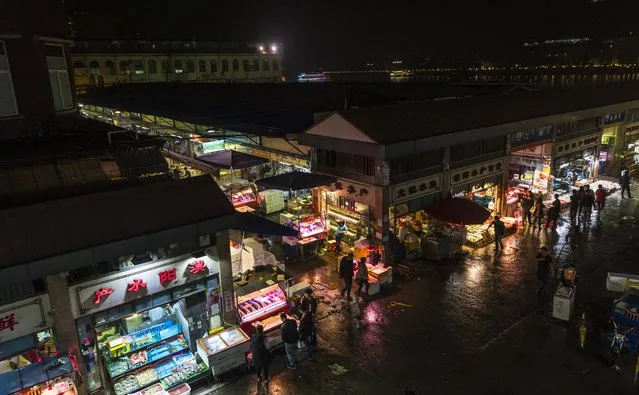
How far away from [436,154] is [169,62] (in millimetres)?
68333

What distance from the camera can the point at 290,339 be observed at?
12.1 metres

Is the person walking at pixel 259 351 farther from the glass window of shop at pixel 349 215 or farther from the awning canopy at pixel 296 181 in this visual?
the glass window of shop at pixel 349 215

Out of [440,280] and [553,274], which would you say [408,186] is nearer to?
[440,280]

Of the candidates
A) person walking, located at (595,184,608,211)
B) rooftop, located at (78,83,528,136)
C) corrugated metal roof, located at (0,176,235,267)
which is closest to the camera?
corrugated metal roof, located at (0,176,235,267)

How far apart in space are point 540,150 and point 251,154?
54.4 ft

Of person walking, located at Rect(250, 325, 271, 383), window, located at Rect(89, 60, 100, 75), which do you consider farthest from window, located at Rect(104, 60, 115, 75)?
person walking, located at Rect(250, 325, 271, 383)

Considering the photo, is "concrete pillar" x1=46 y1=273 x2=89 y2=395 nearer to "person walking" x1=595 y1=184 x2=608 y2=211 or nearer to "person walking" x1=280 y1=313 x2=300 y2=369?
"person walking" x1=280 y1=313 x2=300 y2=369

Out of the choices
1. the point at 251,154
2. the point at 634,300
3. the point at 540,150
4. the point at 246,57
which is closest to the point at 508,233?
the point at 540,150

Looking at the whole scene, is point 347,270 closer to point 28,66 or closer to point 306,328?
point 306,328

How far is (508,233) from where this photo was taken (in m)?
22.1

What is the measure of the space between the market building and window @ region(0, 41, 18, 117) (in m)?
10.7

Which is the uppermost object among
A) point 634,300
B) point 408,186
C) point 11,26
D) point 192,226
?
point 11,26

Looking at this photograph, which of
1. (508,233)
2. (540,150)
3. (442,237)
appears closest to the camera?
(442,237)

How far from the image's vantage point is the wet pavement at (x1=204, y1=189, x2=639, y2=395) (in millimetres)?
11594
